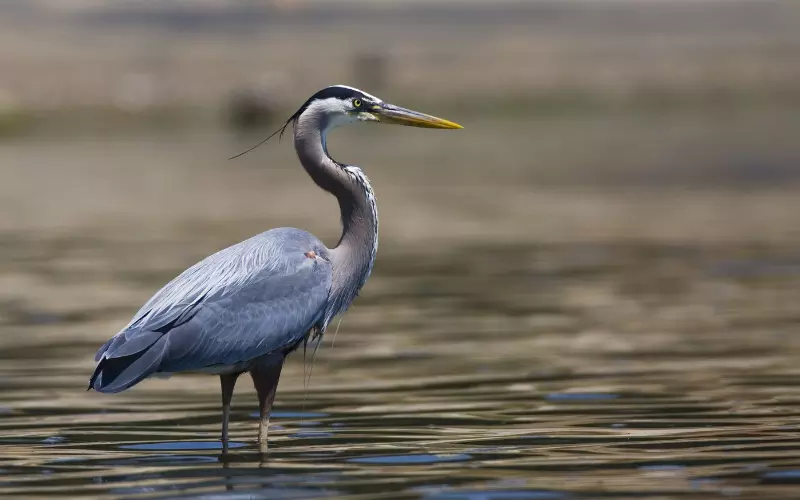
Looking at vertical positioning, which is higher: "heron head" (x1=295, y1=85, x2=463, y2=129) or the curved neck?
"heron head" (x1=295, y1=85, x2=463, y2=129)

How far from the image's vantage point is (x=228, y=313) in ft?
30.5

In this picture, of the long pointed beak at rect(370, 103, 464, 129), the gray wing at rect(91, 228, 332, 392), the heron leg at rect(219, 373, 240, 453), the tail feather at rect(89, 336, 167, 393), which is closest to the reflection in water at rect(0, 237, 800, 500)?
the heron leg at rect(219, 373, 240, 453)

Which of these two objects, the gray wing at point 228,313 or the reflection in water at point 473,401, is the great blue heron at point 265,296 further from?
the reflection in water at point 473,401

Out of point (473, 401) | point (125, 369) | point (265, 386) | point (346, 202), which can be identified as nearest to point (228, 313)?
point (265, 386)

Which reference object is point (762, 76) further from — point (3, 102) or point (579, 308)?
point (579, 308)

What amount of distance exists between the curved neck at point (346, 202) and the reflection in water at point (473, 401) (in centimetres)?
99

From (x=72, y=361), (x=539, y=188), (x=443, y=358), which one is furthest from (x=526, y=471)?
(x=539, y=188)

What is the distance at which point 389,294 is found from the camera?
1653cm

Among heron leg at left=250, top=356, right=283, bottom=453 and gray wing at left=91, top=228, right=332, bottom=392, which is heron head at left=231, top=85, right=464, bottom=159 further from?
heron leg at left=250, top=356, right=283, bottom=453

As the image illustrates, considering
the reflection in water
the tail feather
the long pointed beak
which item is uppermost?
the long pointed beak

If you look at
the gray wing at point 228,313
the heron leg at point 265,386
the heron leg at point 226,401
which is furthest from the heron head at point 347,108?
the heron leg at point 226,401

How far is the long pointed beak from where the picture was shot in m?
10.1

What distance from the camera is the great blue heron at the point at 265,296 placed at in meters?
9.09

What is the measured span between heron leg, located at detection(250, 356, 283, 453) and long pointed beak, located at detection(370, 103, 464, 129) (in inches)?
65.5
